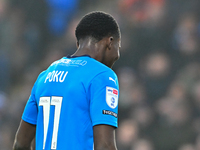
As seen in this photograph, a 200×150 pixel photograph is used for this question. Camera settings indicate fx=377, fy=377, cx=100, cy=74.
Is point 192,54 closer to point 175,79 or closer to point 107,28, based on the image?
point 175,79

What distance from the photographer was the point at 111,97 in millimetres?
2066

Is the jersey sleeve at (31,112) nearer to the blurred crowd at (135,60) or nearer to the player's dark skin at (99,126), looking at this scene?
the player's dark skin at (99,126)

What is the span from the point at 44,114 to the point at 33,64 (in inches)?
197

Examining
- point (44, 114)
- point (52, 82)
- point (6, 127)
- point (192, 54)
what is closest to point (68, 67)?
point (52, 82)

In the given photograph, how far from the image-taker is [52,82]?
2.15 meters

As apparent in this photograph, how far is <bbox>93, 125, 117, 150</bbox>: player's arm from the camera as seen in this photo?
1953 millimetres

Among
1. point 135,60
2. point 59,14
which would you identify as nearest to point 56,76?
point 135,60

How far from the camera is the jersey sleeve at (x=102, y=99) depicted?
6.59ft

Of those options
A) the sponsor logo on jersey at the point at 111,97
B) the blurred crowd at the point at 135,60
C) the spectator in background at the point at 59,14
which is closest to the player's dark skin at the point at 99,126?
the sponsor logo on jersey at the point at 111,97

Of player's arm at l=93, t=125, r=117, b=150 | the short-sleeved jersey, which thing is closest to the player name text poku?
the short-sleeved jersey

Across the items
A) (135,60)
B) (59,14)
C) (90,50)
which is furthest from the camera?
(59,14)

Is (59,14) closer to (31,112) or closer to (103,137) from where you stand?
(31,112)

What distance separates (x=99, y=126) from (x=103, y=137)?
0.22 feet

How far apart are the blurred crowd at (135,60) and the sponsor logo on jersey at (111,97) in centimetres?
440
